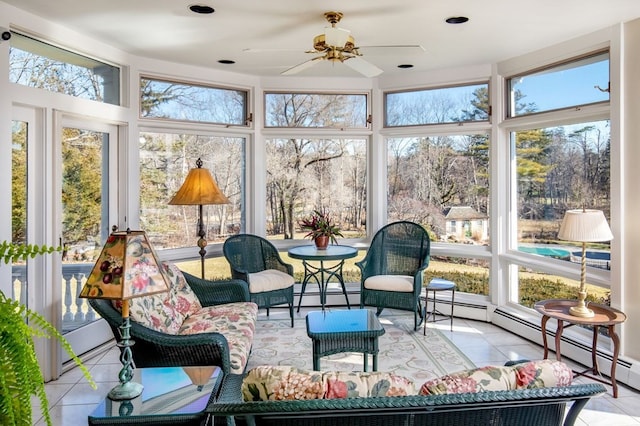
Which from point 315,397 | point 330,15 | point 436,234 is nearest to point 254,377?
point 315,397

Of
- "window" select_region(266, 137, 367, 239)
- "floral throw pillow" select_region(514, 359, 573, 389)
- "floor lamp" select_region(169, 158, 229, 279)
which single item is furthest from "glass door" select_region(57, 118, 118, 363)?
"floral throw pillow" select_region(514, 359, 573, 389)

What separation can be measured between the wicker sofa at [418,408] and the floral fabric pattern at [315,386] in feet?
0.04

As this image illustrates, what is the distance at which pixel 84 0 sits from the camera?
10.1 feet

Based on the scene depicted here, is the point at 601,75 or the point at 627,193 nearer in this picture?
the point at 627,193

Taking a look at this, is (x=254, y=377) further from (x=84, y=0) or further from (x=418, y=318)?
(x=418, y=318)

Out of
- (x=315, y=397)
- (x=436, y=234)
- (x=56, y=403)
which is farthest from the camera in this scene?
(x=436, y=234)

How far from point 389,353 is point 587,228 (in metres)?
1.86

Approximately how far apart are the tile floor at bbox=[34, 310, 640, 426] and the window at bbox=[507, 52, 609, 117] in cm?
221

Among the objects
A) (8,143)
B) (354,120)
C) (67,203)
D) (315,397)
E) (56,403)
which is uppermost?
(354,120)

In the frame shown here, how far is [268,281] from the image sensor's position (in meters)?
4.47

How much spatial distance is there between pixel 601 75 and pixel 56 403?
4.76m

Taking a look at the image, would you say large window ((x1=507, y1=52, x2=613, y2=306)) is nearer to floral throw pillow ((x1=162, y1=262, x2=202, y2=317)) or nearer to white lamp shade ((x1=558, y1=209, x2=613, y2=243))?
white lamp shade ((x1=558, y1=209, x2=613, y2=243))

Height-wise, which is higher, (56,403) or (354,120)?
(354,120)

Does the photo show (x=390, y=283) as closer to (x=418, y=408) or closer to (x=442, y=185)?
(x=442, y=185)
